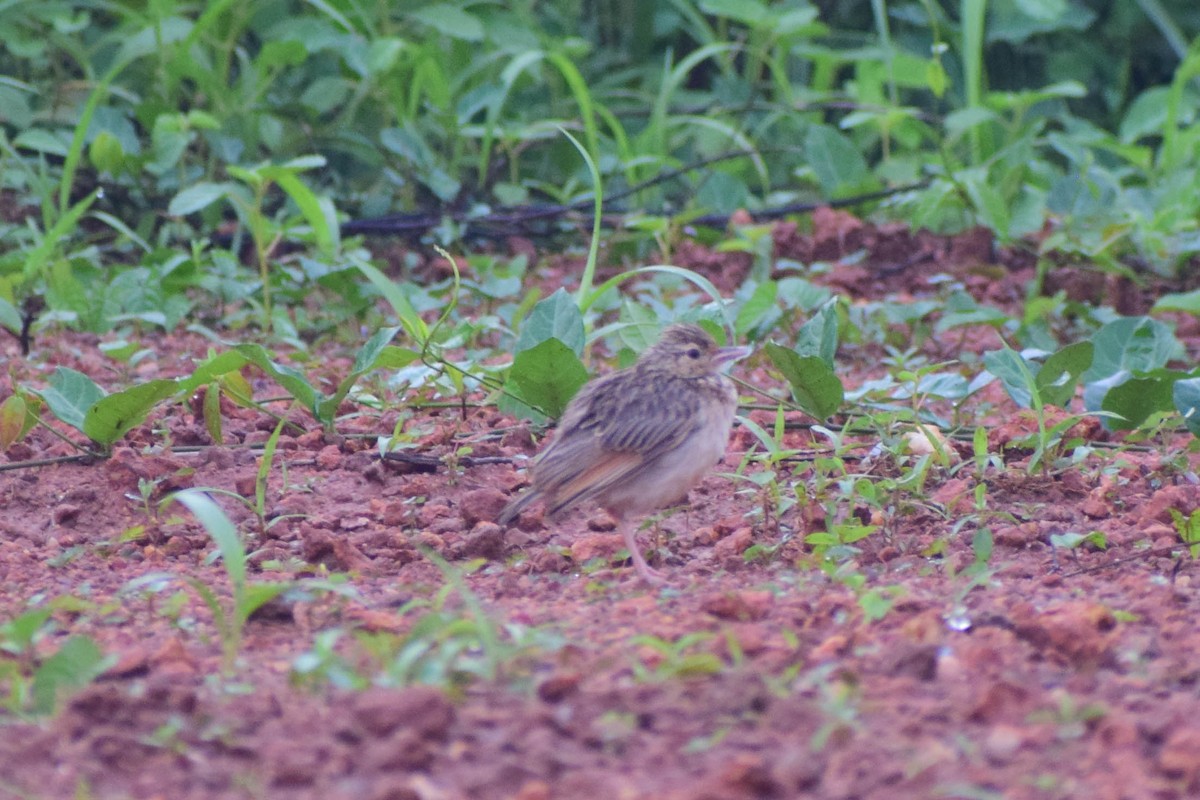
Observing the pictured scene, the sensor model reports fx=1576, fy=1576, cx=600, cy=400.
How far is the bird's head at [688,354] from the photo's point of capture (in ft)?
17.2

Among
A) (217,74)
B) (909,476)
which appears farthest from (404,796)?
(217,74)

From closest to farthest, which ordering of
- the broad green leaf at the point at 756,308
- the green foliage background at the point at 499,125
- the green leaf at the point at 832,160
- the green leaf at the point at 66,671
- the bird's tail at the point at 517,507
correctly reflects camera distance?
the green leaf at the point at 66,671 < the bird's tail at the point at 517,507 < the broad green leaf at the point at 756,308 < the green foliage background at the point at 499,125 < the green leaf at the point at 832,160

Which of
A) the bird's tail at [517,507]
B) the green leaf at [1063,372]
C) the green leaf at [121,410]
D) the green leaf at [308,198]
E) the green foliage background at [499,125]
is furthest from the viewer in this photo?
the green foliage background at [499,125]

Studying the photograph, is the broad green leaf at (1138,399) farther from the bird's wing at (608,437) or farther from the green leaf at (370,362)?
the green leaf at (370,362)

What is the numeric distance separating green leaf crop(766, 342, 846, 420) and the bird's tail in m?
0.97

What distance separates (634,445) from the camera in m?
4.80

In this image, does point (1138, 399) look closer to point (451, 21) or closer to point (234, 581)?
point (234, 581)

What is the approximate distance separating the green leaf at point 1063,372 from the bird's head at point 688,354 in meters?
1.09

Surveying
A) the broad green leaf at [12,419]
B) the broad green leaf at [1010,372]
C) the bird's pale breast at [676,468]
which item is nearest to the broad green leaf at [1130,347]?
the broad green leaf at [1010,372]

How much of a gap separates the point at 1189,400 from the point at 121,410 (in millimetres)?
3450

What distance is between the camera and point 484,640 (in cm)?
298

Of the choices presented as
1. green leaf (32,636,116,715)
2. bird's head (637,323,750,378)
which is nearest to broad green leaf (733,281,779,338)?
bird's head (637,323,750,378)

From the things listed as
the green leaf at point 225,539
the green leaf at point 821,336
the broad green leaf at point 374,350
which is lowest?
the green leaf at point 821,336

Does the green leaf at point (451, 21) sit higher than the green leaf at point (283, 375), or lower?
higher
